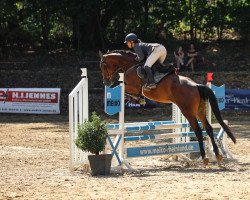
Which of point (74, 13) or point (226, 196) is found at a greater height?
point (74, 13)

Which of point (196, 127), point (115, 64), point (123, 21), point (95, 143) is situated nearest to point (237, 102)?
point (123, 21)

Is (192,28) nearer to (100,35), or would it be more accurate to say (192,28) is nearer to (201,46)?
(201,46)

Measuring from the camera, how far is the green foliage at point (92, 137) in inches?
420

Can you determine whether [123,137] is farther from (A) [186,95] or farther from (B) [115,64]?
(B) [115,64]

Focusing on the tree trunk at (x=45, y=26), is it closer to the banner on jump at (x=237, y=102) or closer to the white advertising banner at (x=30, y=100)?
the white advertising banner at (x=30, y=100)

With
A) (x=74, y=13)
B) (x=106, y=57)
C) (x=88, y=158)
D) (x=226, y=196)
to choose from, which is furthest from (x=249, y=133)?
(x=74, y=13)

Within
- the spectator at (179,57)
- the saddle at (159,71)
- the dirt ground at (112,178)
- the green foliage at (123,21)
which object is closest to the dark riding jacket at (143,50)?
the saddle at (159,71)

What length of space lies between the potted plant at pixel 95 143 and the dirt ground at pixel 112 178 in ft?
0.75

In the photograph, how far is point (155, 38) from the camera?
3180cm

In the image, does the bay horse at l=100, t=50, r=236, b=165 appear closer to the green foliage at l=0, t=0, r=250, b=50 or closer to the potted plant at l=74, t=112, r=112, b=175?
the potted plant at l=74, t=112, r=112, b=175

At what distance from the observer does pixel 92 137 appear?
10648 mm

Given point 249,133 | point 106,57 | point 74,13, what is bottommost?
point 249,133

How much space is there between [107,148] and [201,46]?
21334mm

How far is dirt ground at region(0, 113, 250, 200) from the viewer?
860 cm
